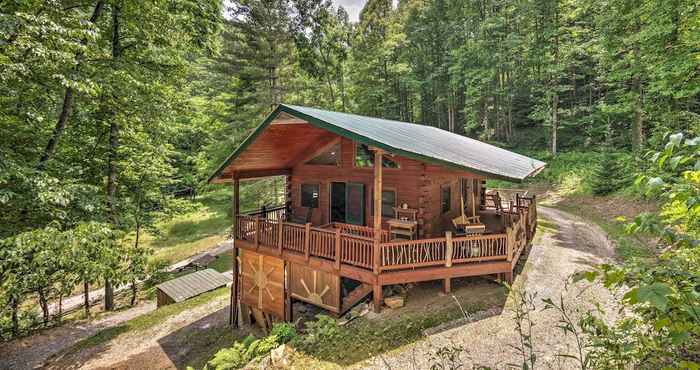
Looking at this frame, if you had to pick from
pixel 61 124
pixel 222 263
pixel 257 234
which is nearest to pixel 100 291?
pixel 222 263

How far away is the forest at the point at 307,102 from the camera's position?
3830mm

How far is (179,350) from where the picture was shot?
10.1 metres


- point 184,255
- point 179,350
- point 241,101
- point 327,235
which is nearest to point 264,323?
point 179,350

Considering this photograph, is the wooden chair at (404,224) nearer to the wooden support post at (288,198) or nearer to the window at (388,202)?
the window at (388,202)

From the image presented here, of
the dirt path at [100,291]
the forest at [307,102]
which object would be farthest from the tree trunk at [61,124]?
the dirt path at [100,291]

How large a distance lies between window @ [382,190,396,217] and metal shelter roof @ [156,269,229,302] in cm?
875

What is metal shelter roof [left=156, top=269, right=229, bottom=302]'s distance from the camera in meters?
13.7

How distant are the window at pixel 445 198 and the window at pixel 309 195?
15.0 feet

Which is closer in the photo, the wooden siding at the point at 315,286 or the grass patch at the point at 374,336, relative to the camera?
the grass patch at the point at 374,336

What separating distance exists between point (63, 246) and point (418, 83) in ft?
104

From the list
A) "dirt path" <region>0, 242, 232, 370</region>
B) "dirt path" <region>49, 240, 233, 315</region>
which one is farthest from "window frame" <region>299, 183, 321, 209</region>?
"dirt path" <region>49, 240, 233, 315</region>

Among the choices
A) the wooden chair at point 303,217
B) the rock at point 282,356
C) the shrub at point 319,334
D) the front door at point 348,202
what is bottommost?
the rock at point 282,356

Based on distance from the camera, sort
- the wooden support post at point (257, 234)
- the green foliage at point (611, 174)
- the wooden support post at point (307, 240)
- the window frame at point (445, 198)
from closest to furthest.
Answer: the wooden support post at point (307, 240)
the wooden support post at point (257, 234)
the window frame at point (445, 198)
the green foliage at point (611, 174)

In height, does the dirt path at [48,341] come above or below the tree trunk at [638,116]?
below
